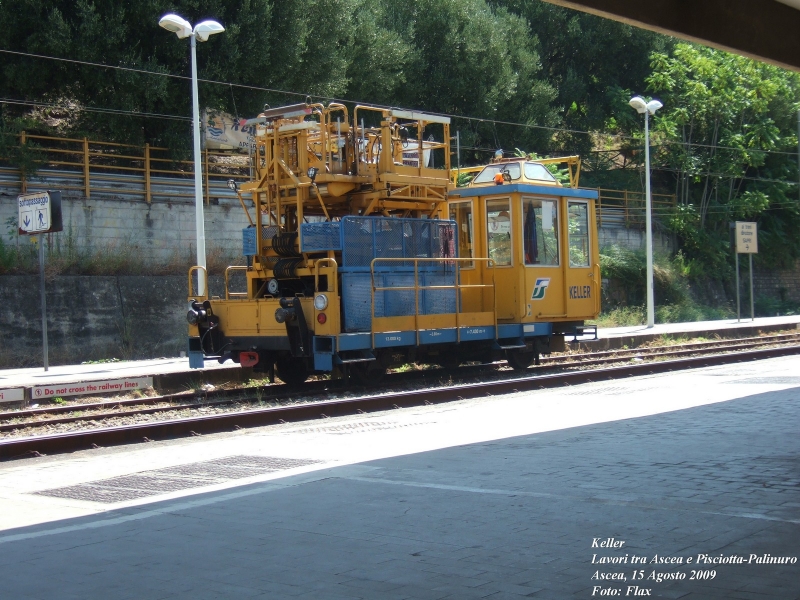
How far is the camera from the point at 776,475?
7.29 metres

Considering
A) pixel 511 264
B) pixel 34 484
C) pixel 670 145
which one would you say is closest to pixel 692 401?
pixel 511 264

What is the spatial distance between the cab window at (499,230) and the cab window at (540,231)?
1.00 ft

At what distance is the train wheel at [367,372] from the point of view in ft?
47.5

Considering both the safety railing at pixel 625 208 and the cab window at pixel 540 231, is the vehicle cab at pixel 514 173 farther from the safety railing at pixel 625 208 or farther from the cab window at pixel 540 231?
the safety railing at pixel 625 208

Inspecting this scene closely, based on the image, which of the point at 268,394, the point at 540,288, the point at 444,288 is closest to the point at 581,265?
the point at 540,288

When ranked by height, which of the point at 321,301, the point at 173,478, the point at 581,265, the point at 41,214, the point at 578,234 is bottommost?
the point at 173,478

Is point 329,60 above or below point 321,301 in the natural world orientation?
above

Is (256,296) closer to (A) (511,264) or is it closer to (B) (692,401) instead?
(A) (511,264)

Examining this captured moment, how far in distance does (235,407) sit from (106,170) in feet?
51.0

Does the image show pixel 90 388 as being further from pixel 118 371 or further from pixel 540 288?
pixel 540 288

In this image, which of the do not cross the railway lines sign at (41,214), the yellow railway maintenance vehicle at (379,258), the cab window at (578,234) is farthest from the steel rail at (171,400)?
the do not cross the railway lines sign at (41,214)

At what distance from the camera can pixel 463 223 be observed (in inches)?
658

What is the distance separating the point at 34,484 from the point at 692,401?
8.38m

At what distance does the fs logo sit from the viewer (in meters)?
16.3
